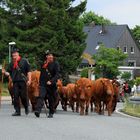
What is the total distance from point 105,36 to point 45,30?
53.4 m

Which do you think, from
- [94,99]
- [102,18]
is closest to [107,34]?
[102,18]

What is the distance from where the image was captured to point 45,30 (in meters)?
59.6

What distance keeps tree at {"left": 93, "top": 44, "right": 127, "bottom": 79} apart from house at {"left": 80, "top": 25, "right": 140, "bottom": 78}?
18.4m

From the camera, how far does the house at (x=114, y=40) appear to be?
Answer: 111 meters

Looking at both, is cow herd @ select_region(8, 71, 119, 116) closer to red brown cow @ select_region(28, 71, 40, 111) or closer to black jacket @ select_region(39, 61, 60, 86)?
red brown cow @ select_region(28, 71, 40, 111)

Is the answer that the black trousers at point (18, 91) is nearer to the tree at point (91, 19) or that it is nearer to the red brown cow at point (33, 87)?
the red brown cow at point (33, 87)

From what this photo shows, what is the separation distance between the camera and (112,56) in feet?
291

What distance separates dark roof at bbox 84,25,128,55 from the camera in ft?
364

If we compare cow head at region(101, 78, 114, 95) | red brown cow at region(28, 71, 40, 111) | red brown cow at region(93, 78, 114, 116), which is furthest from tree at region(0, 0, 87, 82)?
red brown cow at region(28, 71, 40, 111)

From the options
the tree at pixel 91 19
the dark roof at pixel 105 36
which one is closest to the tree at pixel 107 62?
the dark roof at pixel 105 36

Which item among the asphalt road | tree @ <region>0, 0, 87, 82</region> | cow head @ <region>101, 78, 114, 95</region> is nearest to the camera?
the asphalt road

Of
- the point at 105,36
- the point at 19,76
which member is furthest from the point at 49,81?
the point at 105,36

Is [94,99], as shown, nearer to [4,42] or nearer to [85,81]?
[85,81]

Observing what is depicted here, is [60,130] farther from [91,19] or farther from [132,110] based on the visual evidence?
[91,19]
